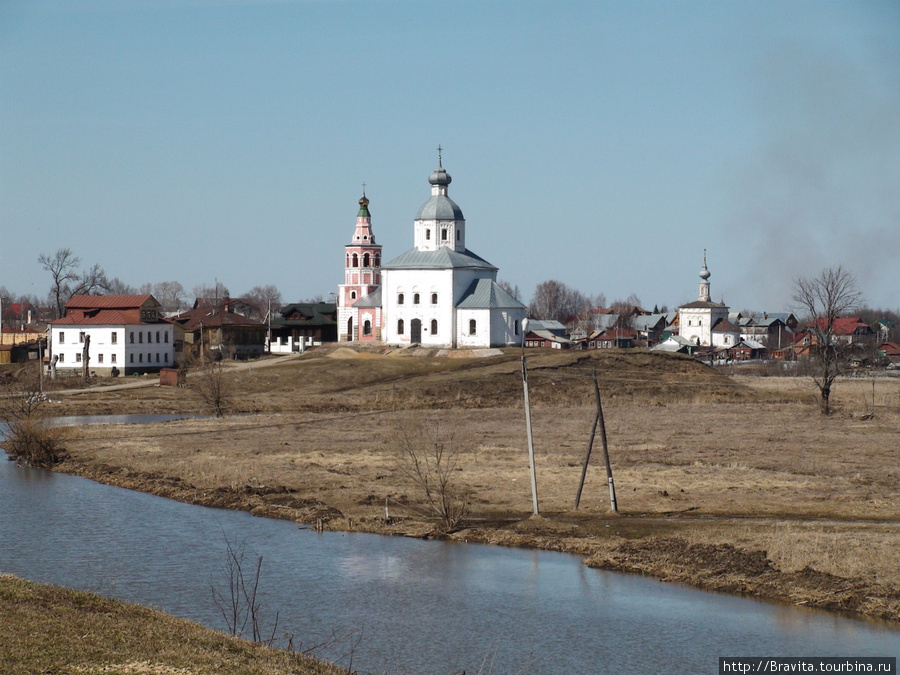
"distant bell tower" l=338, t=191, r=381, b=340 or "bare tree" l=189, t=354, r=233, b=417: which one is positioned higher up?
"distant bell tower" l=338, t=191, r=381, b=340

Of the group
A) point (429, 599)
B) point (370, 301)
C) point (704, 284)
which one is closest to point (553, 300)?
point (704, 284)

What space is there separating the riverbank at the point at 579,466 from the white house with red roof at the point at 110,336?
11.9m

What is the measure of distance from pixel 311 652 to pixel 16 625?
171 inches

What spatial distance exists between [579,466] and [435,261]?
137 ft

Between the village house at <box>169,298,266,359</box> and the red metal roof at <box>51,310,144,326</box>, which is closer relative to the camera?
the red metal roof at <box>51,310,144,326</box>

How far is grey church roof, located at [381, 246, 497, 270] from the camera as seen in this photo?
7299cm

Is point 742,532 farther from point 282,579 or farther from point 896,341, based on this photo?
point 896,341

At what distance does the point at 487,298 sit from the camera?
233 feet

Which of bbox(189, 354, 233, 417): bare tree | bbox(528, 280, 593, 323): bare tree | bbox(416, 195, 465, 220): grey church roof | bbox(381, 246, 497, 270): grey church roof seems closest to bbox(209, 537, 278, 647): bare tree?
bbox(189, 354, 233, 417): bare tree

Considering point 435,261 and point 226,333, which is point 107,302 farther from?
point 435,261

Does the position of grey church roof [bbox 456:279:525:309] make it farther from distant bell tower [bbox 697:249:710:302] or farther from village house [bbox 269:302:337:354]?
distant bell tower [bbox 697:249:710:302]

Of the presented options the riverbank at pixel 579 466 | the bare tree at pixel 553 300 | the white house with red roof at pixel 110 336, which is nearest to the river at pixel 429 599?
the riverbank at pixel 579 466

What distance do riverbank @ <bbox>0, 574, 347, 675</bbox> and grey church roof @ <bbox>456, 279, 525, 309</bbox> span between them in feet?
180

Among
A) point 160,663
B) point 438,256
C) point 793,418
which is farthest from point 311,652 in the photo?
point 438,256
